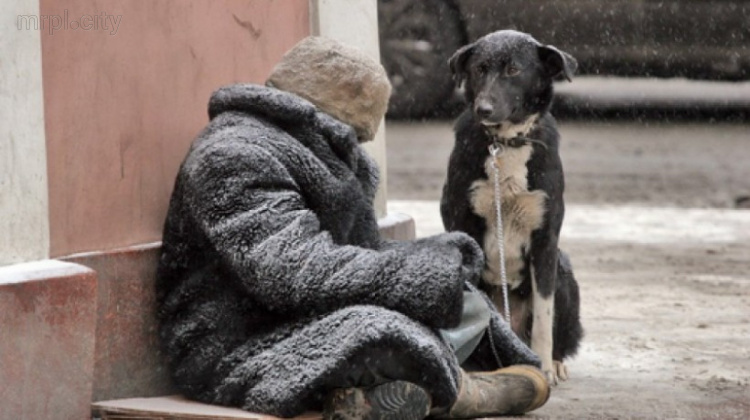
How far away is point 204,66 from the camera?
5.16m

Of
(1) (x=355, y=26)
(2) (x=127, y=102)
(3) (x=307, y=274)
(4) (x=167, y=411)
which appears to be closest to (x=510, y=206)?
(1) (x=355, y=26)

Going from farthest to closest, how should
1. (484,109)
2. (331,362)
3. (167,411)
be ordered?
1. (484,109)
2. (167,411)
3. (331,362)

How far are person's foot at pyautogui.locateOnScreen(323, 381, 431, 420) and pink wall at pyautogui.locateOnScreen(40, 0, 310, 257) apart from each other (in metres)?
0.92

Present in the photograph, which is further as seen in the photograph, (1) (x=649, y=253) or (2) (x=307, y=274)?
(1) (x=649, y=253)

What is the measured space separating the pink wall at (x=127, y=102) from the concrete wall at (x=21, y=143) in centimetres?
12

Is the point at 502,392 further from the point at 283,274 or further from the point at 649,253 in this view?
the point at 649,253

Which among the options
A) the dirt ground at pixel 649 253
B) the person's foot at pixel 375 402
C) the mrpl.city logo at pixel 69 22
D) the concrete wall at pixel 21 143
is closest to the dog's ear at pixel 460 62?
the dirt ground at pixel 649 253

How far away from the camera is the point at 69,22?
4527 millimetres

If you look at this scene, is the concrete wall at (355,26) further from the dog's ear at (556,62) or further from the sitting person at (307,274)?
the sitting person at (307,274)

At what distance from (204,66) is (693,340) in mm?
2304

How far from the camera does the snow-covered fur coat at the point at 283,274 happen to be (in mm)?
4289

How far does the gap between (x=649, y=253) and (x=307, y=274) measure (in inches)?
164

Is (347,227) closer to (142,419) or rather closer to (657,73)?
(142,419)

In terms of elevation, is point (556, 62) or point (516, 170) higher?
point (556, 62)
